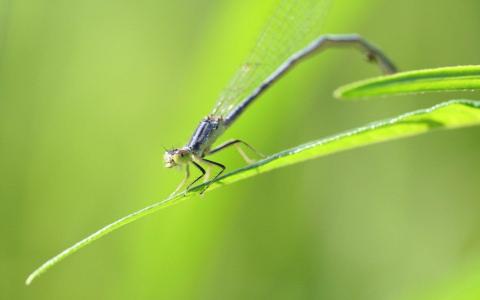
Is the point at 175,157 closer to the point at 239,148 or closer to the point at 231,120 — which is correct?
the point at 239,148

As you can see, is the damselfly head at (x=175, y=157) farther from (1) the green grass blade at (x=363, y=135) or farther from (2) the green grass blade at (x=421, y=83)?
(2) the green grass blade at (x=421, y=83)

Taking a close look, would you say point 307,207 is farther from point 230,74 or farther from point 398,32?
point 398,32

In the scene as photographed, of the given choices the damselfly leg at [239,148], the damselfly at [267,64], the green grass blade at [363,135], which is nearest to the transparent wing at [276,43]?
the damselfly at [267,64]

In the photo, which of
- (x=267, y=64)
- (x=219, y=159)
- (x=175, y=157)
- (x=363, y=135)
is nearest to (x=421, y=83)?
(x=363, y=135)

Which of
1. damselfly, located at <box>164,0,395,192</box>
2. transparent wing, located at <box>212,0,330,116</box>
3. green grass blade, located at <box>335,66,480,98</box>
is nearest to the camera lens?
green grass blade, located at <box>335,66,480,98</box>

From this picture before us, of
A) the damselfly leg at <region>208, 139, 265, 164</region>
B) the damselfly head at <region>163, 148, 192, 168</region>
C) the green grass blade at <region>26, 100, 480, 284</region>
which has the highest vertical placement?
the damselfly head at <region>163, 148, 192, 168</region>

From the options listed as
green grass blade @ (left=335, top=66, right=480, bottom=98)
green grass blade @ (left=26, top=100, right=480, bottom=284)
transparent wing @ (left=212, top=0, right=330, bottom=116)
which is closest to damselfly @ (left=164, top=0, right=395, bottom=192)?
transparent wing @ (left=212, top=0, right=330, bottom=116)

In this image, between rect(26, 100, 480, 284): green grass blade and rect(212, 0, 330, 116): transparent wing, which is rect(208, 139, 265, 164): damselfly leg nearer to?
rect(212, 0, 330, 116): transparent wing
